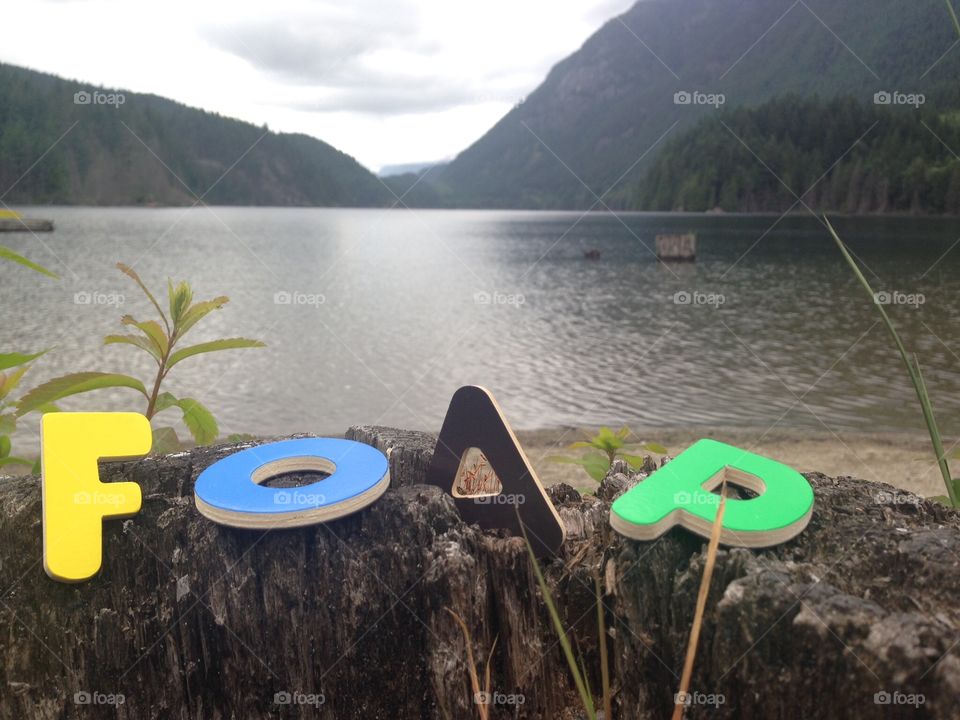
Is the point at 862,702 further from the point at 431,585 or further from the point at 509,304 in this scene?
the point at 509,304

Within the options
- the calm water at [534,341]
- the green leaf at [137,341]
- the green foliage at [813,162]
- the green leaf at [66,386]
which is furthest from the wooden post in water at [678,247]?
the green leaf at [66,386]

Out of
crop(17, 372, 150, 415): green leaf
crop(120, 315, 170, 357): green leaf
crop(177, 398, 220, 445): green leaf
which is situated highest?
crop(120, 315, 170, 357): green leaf

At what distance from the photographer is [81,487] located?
8.71 feet

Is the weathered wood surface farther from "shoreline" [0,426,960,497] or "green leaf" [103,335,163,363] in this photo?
"shoreline" [0,426,960,497]

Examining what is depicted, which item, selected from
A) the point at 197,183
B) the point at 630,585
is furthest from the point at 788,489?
the point at 197,183

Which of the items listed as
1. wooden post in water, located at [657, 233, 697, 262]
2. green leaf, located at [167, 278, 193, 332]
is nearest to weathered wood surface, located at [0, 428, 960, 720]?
green leaf, located at [167, 278, 193, 332]

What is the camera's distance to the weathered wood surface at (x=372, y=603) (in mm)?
2229

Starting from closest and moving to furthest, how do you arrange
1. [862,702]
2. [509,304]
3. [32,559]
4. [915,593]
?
[862,702]
[915,593]
[32,559]
[509,304]

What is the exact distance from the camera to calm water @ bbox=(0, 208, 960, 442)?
13.1 meters

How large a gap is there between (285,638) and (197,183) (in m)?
172

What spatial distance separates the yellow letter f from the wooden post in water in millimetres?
48413

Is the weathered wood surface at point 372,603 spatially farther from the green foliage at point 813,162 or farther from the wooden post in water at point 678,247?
the green foliage at point 813,162

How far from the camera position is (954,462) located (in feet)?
33.4

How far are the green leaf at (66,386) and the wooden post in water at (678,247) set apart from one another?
48.2 m
